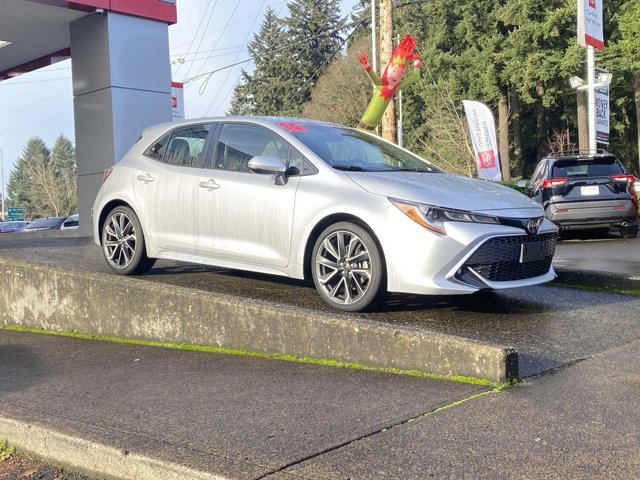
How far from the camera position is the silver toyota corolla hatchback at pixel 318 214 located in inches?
206

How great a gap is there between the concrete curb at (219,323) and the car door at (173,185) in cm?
64

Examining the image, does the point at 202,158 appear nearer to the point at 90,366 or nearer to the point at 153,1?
the point at 90,366

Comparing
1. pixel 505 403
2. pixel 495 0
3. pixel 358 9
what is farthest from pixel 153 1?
pixel 358 9

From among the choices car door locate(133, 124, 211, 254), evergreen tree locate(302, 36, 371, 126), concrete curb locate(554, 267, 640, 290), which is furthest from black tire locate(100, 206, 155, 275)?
evergreen tree locate(302, 36, 371, 126)

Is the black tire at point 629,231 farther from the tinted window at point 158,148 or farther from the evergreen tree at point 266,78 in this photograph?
the evergreen tree at point 266,78

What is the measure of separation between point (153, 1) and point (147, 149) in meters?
8.72

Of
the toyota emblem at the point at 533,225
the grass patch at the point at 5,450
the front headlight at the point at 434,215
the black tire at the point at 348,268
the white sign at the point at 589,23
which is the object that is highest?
the white sign at the point at 589,23

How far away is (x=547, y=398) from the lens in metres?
3.84

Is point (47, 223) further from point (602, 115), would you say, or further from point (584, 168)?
point (584, 168)

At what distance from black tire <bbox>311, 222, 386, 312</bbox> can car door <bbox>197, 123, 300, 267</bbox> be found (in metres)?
0.36

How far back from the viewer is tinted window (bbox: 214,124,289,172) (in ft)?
20.4

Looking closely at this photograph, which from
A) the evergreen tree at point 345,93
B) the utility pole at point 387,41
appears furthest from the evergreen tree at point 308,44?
the utility pole at point 387,41

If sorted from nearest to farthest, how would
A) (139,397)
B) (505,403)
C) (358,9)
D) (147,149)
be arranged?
(505,403), (139,397), (147,149), (358,9)

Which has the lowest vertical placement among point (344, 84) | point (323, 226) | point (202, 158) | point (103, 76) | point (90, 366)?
point (90, 366)
